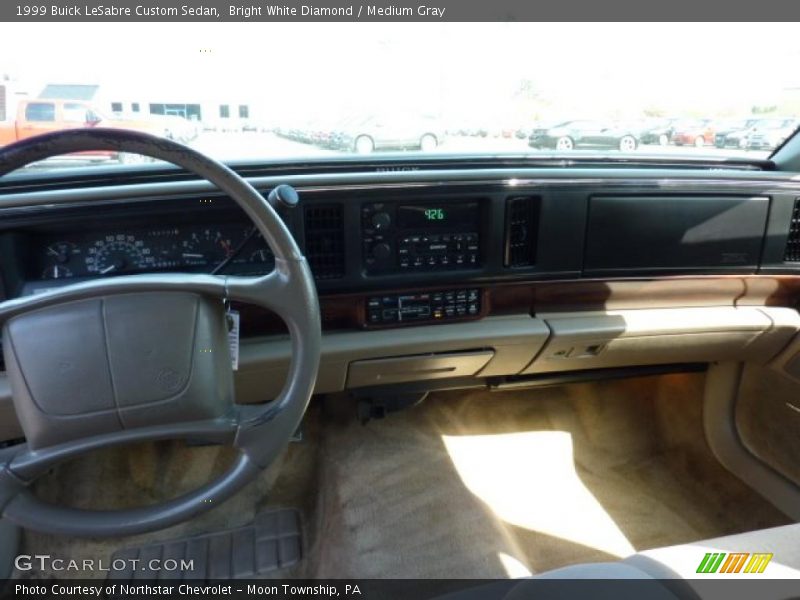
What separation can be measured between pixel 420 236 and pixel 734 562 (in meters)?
1.20

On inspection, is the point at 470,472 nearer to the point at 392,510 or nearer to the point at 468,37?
the point at 392,510

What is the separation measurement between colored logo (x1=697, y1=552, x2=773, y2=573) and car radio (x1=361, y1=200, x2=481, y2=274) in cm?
109

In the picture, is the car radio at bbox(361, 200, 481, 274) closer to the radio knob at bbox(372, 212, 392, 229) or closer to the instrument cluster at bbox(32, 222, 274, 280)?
the radio knob at bbox(372, 212, 392, 229)

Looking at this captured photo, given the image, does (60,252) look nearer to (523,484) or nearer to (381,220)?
(381,220)

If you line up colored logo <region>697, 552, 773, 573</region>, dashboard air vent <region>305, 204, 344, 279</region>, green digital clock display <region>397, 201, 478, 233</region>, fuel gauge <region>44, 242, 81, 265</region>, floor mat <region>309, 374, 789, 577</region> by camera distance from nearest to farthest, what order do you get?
1. colored logo <region>697, 552, 773, 573</region>
2. fuel gauge <region>44, 242, 81, 265</region>
3. dashboard air vent <region>305, 204, 344, 279</region>
4. green digital clock display <region>397, 201, 478, 233</region>
5. floor mat <region>309, 374, 789, 577</region>

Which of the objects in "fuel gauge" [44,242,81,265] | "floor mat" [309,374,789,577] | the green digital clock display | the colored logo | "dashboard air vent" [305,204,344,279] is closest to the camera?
the colored logo

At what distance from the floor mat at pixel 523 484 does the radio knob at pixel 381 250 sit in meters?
0.96

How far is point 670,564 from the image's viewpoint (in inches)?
45.1

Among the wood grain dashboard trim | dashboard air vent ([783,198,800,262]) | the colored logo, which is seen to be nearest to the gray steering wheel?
the wood grain dashboard trim

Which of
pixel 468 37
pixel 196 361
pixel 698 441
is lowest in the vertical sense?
pixel 698 441

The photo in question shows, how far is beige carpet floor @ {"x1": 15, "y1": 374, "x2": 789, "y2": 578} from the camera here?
215 cm

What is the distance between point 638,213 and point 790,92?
83cm

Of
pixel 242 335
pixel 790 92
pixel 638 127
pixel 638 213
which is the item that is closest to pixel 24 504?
pixel 242 335

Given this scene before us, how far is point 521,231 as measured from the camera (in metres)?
2.03
